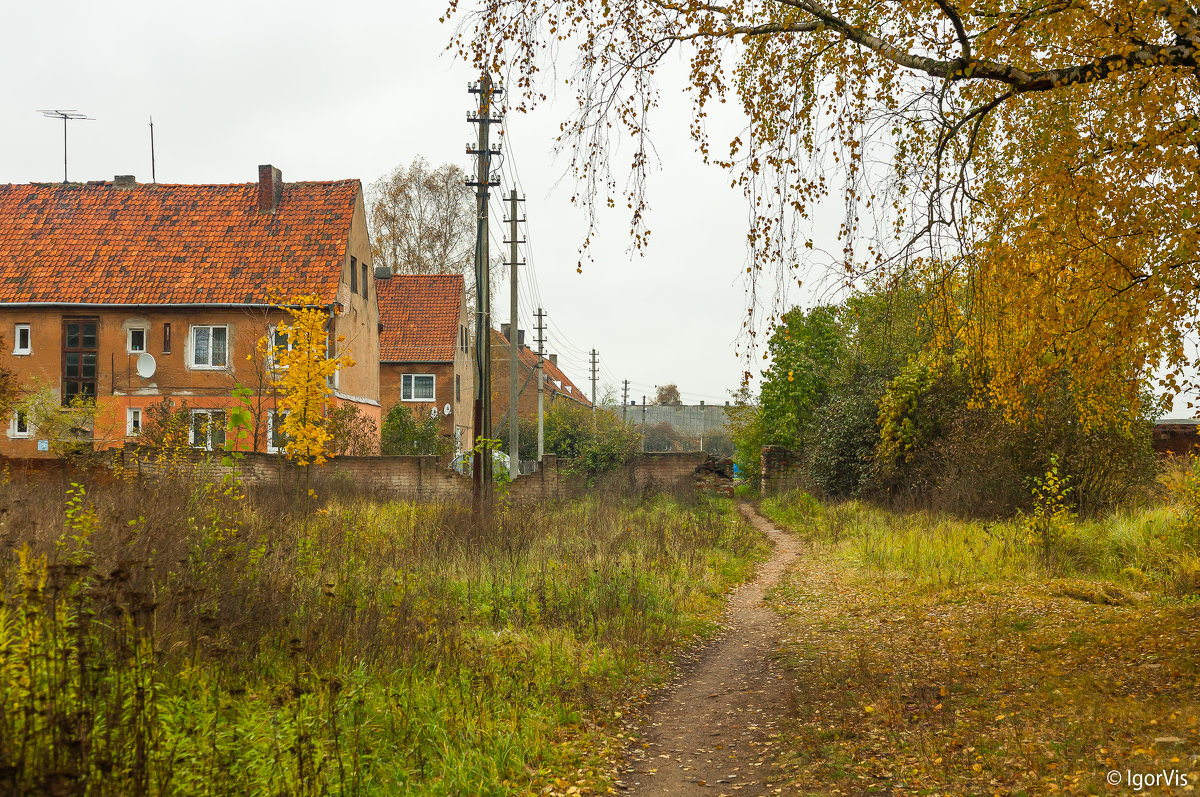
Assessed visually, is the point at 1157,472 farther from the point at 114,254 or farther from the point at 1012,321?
the point at 114,254

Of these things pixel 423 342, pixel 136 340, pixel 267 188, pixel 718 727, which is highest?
pixel 267 188

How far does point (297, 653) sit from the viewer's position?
6234 millimetres

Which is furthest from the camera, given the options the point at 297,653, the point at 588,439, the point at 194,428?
the point at 588,439

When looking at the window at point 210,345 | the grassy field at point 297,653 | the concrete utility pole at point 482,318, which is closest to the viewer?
the grassy field at point 297,653

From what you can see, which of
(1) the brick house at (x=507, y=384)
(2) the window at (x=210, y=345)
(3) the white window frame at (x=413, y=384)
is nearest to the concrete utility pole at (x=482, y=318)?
(2) the window at (x=210, y=345)

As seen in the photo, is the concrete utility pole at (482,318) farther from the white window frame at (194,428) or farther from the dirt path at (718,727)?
the white window frame at (194,428)

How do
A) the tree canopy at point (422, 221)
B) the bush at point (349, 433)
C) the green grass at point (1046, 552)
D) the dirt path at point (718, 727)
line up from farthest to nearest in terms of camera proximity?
the tree canopy at point (422, 221), the bush at point (349, 433), the green grass at point (1046, 552), the dirt path at point (718, 727)

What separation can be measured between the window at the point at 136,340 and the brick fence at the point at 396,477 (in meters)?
9.68

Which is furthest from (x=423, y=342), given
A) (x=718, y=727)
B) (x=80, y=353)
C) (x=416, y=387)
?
(x=718, y=727)

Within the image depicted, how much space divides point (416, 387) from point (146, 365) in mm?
15527

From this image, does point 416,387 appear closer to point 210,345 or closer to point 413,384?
point 413,384

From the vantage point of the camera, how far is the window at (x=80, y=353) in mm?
28844

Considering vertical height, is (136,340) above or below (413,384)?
above

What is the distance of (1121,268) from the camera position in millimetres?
7754
